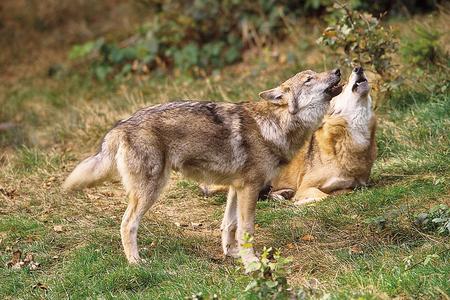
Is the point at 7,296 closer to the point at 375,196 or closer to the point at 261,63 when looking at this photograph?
the point at 375,196

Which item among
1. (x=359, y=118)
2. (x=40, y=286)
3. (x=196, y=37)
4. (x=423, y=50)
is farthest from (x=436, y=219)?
(x=196, y=37)

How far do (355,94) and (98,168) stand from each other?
9.67ft

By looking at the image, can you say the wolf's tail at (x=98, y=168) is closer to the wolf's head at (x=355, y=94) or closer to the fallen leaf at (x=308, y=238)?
the fallen leaf at (x=308, y=238)

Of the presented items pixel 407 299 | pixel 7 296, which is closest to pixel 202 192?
pixel 7 296

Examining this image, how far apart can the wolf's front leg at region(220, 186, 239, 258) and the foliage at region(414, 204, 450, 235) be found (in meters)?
1.54

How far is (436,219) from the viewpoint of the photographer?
6.52 m

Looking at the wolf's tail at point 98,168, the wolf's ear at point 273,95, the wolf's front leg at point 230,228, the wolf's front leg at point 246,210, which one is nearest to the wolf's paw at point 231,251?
the wolf's front leg at point 230,228

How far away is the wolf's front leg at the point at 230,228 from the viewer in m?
7.10

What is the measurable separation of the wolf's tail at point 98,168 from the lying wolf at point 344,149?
2.32 meters

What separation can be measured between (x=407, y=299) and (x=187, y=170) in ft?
7.52

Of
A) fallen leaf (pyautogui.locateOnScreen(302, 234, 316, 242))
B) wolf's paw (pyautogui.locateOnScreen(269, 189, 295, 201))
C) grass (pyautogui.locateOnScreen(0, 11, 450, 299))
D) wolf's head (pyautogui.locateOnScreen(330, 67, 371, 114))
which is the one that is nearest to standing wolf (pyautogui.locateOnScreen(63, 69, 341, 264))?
grass (pyautogui.locateOnScreen(0, 11, 450, 299))

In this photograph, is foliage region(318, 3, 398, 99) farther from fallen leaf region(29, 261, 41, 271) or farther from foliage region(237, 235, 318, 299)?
foliage region(237, 235, 318, 299)

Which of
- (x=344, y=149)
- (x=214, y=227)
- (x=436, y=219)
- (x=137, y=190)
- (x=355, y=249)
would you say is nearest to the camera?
(x=436, y=219)

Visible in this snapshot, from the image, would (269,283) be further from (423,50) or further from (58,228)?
(423,50)
